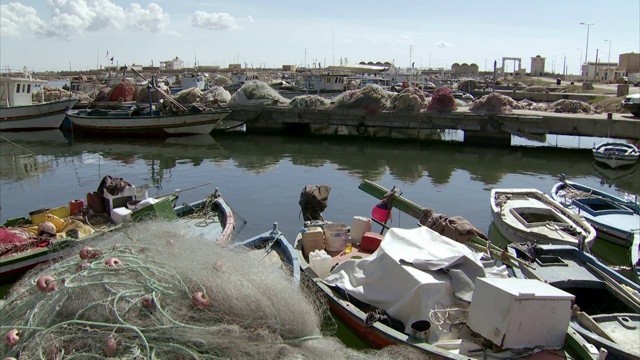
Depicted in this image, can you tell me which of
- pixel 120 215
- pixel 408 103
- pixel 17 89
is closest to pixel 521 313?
pixel 120 215

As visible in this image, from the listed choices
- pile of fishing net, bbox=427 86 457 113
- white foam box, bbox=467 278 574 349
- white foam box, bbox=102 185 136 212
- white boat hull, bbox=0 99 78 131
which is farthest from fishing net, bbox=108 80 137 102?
white foam box, bbox=467 278 574 349

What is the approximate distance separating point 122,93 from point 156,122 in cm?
1501

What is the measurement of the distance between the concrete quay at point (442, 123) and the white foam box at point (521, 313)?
24234 mm

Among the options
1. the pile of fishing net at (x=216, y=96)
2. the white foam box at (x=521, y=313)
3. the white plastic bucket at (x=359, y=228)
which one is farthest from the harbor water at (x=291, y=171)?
the white foam box at (x=521, y=313)

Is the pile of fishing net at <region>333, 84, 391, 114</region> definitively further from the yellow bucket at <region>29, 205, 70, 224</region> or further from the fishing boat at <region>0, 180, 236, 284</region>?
the yellow bucket at <region>29, 205, 70, 224</region>

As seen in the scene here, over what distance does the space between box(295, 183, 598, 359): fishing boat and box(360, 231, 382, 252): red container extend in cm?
119

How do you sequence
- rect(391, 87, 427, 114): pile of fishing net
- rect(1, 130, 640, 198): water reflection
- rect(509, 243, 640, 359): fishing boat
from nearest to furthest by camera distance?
1. rect(509, 243, 640, 359): fishing boat
2. rect(1, 130, 640, 198): water reflection
3. rect(391, 87, 427, 114): pile of fishing net

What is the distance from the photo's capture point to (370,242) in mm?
10234

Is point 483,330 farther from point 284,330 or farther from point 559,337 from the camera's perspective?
point 284,330

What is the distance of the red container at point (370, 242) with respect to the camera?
10203 millimetres

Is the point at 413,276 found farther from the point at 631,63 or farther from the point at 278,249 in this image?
the point at 631,63

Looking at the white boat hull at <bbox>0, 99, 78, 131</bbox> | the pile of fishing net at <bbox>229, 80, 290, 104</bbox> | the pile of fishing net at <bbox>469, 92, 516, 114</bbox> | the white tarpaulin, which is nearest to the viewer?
the white tarpaulin

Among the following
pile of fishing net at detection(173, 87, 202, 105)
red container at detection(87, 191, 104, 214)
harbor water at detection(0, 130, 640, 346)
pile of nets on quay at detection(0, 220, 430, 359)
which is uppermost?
pile of fishing net at detection(173, 87, 202, 105)

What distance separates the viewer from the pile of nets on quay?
502 centimetres
